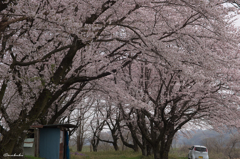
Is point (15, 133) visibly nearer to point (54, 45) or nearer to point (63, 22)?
point (63, 22)

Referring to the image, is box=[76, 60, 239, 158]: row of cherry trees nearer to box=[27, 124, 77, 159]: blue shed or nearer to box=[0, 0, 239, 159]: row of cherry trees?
box=[0, 0, 239, 159]: row of cherry trees

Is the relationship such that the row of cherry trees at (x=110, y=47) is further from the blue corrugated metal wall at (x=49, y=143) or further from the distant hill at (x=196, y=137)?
the distant hill at (x=196, y=137)

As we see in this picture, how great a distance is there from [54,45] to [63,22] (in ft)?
17.8

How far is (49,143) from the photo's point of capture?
13.8 metres

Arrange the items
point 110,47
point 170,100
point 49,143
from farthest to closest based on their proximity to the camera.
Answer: point 49,143 → point 110,47 → point 170,100

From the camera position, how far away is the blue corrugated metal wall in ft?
44.5

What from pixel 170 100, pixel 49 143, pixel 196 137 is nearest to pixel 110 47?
pixel 170 100

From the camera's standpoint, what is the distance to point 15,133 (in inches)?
258

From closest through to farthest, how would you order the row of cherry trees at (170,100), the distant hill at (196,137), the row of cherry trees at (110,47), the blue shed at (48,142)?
the row of cherry trees at (110,47)
the row of cherry trees at (170,100)
the blue shed at (48,142)
the distant hill at (196,137)

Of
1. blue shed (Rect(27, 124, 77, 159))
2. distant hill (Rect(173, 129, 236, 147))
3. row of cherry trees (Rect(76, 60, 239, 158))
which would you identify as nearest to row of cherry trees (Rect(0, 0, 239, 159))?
row of cherry trees (Rect(76, 60, 239, 158))

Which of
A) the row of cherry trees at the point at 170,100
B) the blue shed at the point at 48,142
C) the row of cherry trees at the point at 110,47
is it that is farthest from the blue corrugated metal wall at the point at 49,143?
the row of cherry trees at the point at 170,100

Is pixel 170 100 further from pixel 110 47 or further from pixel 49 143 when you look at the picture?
pixel 49 143

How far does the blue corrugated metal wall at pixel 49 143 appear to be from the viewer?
44.5 feet

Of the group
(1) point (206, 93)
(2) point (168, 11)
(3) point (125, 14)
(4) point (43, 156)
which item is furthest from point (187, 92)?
(4) point (43, 156)
